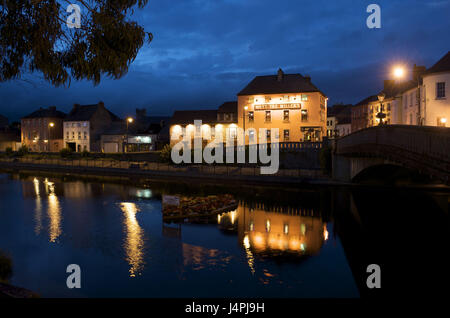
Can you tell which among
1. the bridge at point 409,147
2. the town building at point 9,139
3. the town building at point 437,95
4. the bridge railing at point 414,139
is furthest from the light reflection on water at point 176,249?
the town building at point 9,139

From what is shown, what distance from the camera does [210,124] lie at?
6456 cm

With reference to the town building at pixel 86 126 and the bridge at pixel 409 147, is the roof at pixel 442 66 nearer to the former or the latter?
the bridge at pixel 409 147

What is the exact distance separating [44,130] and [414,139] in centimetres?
8593

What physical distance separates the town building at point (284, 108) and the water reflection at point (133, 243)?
3694 cm

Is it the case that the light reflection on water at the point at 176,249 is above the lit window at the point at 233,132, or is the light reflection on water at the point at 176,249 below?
below

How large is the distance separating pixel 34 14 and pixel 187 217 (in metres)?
15.3

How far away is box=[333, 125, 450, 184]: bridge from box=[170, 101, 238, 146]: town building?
3414 cm

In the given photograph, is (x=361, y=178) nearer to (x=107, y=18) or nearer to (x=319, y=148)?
(x=319, y=148)

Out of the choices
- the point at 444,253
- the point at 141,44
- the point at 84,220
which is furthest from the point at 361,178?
the point at 141,44

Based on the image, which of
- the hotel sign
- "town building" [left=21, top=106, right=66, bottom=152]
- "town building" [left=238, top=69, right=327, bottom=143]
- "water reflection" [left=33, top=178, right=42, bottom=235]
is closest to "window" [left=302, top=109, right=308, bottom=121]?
"town building" [left=238, top=69, right=327, bottom=143]

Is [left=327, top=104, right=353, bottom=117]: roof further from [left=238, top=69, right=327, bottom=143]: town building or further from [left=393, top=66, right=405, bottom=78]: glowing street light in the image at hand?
[left=393, top=66, right=405, bottom=78]: glowing street light

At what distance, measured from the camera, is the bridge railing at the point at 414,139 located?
12.8 metres

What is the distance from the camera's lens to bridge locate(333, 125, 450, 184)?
12727mm

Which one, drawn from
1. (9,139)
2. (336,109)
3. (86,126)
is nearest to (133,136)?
(86,126)
